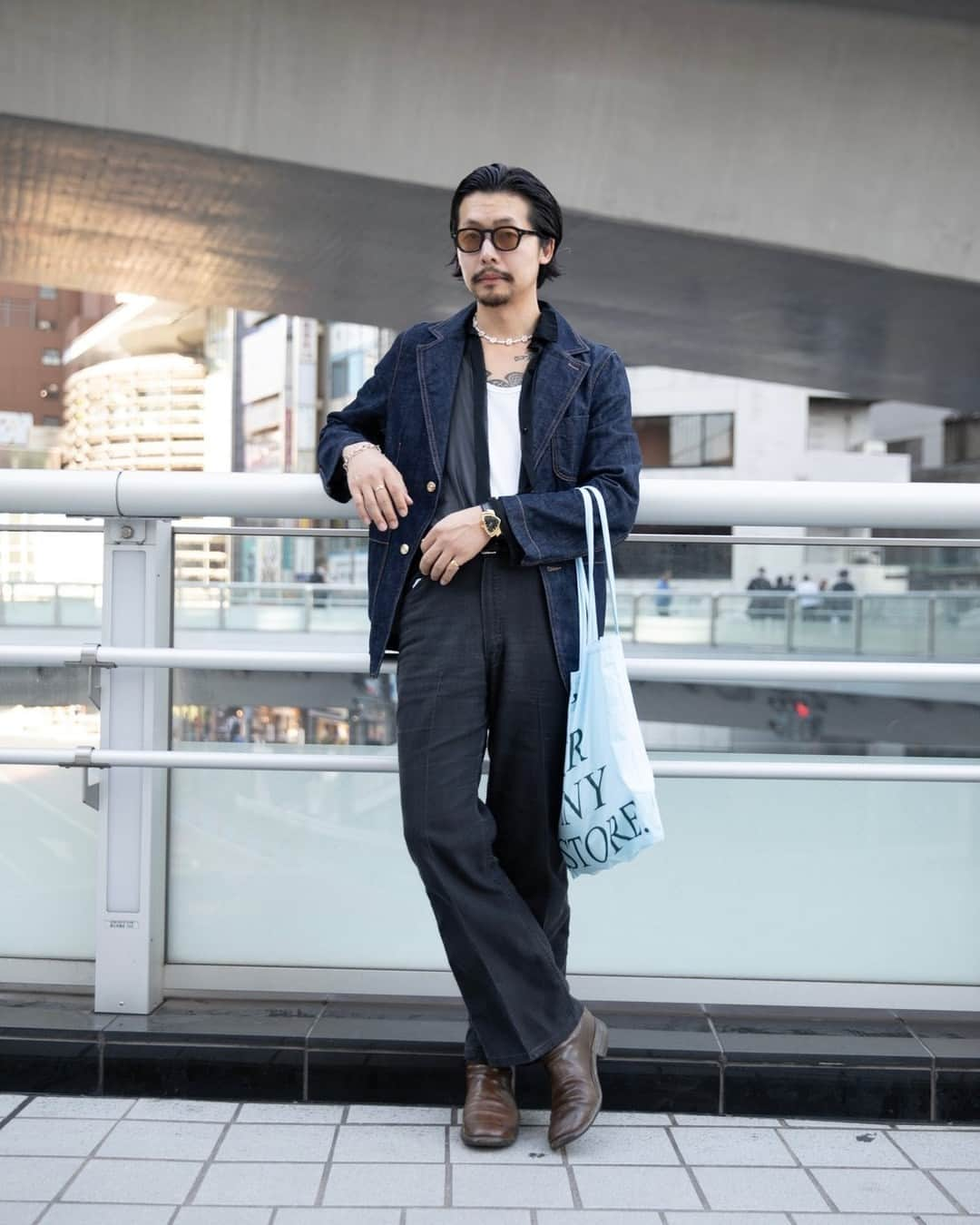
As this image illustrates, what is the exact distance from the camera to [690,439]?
1769 inches

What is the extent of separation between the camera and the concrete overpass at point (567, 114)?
8617 mm

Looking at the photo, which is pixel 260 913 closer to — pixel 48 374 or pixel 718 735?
pixel 718 735

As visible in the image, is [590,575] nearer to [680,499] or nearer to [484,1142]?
[680,499]

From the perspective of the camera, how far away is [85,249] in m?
12.5

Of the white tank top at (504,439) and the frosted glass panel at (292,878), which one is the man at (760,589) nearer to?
the frosted glass panel at (292,878)

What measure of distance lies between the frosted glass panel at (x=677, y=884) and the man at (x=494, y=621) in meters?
0.50

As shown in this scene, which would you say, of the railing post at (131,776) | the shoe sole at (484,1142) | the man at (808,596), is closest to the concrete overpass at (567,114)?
the man at (808,596)

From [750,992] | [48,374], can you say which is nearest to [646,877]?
[750,992]

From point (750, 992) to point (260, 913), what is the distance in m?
1.20

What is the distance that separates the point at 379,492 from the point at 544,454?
1.13 feet

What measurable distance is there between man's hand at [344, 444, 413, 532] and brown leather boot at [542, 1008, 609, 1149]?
112 cm

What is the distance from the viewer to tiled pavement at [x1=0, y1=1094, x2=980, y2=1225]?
2344 mm

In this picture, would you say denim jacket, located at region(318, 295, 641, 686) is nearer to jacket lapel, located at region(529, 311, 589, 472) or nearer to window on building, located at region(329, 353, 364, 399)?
jacket lapel, located at region(529, 311, 589, 472)

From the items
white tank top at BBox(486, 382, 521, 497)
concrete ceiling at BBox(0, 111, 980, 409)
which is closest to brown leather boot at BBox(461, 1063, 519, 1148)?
white tank top at BBox(486, 382, 521, 497)
